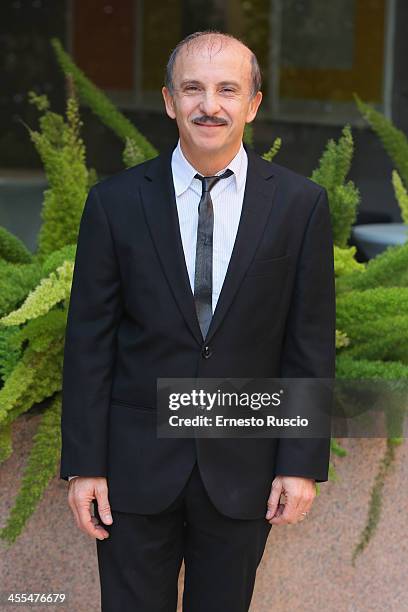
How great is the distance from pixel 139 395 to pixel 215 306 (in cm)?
16

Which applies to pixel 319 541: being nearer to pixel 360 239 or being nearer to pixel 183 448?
pixel 183 448

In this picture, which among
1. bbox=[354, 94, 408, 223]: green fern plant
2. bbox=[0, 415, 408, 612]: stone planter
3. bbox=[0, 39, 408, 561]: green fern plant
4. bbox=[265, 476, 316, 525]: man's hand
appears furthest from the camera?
bbox=[354, 94, 408, 223]: green fern plant

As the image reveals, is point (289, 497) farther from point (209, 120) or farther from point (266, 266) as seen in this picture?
point (209, 120)

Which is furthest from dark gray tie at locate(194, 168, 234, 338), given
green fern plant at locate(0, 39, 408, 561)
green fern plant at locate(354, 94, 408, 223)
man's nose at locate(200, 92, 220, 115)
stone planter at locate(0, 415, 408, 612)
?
green fern plant at locate(354, 94, 408, 223)

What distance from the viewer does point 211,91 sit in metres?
1.24

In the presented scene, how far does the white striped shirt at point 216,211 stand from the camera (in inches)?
51.4

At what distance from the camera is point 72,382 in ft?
4.32

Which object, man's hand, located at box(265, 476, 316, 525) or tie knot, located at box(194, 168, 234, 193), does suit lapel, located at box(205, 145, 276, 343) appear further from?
man's hand, located at box(265, 476, 316, 525)

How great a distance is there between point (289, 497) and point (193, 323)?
282 mm

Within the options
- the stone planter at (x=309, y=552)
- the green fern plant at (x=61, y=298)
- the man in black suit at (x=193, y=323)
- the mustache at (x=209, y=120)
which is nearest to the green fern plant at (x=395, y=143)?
the green fern plant at (x=61, y=298)

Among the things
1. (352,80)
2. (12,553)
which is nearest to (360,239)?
(12,553)

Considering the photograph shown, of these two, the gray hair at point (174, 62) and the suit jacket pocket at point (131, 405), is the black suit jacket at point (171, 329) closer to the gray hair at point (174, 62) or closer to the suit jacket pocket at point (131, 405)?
the suit jacket pocket at point (131, 405)

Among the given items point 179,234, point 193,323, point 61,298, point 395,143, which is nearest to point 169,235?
point 179,234

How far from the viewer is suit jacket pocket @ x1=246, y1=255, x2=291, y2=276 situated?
1290mm
